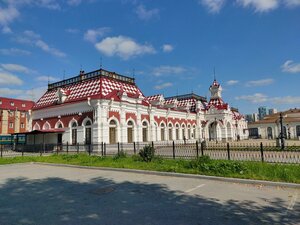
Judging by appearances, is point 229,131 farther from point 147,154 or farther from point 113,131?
point 147,154

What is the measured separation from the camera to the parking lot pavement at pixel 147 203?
4.97 meters

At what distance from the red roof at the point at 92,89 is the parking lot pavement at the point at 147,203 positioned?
55.1 ft

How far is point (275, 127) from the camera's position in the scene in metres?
63.1

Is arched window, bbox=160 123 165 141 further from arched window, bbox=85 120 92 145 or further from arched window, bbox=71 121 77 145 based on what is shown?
arched window, bbox=71 121 77 145

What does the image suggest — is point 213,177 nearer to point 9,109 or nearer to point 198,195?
point 198,195

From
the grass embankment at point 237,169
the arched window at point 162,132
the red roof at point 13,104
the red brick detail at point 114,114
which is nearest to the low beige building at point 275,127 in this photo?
the arched window at point 162,132

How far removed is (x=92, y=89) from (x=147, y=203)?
22102 millimetres

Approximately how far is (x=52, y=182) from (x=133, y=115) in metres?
18.8

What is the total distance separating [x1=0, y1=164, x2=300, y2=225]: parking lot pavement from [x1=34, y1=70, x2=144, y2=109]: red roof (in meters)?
16.8

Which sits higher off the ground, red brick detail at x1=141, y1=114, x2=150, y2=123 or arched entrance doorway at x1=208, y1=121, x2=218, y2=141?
red brick detail at x1=141, y1=114, x2=150, y2=123

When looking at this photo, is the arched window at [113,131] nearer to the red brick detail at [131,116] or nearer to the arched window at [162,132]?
the red brick detail at [131,116]

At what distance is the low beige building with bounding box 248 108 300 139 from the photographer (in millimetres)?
59156

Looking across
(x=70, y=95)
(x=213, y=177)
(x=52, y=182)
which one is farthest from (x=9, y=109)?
(x=213, y=177)

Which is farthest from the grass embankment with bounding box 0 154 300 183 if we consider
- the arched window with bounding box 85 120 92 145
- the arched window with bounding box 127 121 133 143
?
the arched window with bounding box 127 121 133 143
